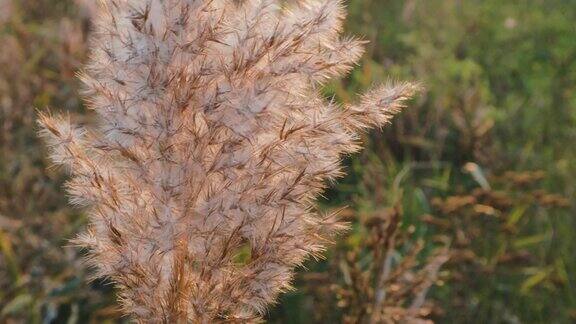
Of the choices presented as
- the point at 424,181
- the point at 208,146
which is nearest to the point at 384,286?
the point at 208,146

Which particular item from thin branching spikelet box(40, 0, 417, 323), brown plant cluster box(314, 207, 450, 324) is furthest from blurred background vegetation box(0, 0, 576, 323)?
thin branching spikelet box(40, 0, 417, 323)

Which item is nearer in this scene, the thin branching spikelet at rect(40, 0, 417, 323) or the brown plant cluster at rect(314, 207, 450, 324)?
the thin branching spikelet at rect(40, 0, 417, 323)

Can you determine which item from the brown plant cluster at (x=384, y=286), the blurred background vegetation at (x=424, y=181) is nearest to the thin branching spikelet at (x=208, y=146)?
the blurred background vegetation at (x=424, y=181)

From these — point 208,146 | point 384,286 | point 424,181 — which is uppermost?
point 208,146

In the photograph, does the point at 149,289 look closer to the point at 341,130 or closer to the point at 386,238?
the point at 341,130

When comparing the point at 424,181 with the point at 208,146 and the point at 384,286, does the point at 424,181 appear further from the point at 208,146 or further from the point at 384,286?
the point at 208,146

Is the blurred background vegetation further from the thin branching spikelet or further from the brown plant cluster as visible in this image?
the thin branching spikelet
